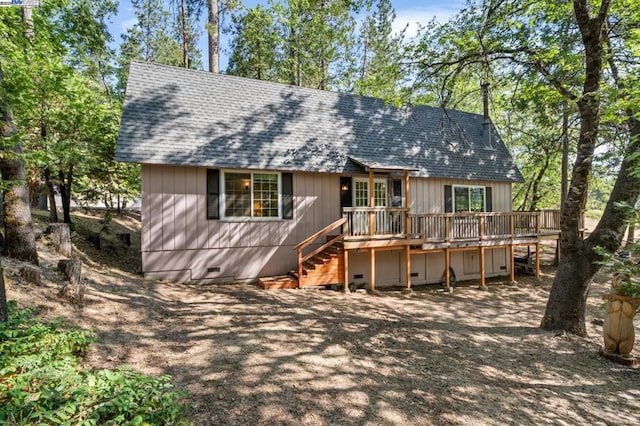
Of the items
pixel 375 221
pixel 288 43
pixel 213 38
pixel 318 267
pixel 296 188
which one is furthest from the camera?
pixel 288 43

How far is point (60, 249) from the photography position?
24.7ft

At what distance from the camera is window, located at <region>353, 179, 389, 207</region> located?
10.9 metres

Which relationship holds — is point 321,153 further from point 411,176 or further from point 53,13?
point 53,13

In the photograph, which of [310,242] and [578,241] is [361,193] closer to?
[310,242]

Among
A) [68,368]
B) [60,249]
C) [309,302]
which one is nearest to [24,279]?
[60,249]

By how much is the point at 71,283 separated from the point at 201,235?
148 inches

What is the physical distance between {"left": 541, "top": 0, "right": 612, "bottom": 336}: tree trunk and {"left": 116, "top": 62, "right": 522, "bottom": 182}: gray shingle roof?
3031 millimetres

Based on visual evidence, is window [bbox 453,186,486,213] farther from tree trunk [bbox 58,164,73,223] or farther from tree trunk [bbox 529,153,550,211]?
tree trunk [bbox 58,164,73,223]

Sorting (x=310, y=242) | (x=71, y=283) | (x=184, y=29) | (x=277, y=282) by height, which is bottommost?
(x=277, y=282)

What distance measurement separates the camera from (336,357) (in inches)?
182

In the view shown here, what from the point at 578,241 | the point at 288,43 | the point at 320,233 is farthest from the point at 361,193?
the point at 288,43

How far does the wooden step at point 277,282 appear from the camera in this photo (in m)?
8.80

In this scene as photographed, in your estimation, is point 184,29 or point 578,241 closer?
point 578,241

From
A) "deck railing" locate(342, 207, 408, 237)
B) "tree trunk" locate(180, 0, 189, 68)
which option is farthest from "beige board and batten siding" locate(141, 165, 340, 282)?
"tree trunk" locate(180, 0, 189, 68)
